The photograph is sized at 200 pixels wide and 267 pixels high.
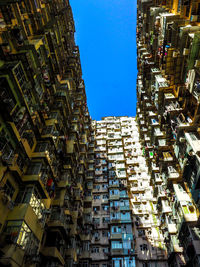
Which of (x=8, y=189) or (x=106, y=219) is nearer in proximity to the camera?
(x=8, y=189)

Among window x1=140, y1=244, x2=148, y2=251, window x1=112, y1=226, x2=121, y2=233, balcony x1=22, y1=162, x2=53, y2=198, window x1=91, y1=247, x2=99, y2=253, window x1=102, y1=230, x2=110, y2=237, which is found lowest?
window x1=91, y1=247, x2=99, y2=253

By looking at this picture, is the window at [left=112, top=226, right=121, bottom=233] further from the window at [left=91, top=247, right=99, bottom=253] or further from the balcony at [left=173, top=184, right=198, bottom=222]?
the balcony at [left=173, top=184, right=198, bottom=222]

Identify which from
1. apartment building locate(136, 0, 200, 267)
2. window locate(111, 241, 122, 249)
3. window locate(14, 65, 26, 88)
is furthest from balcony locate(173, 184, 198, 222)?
window locate(14, 65, 26, 88)

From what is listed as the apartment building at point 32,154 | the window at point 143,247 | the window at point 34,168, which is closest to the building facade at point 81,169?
the window at point 143,247

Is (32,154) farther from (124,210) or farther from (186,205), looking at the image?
(124,210)

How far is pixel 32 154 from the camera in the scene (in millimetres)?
18469

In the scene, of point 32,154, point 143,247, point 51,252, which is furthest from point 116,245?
point 32,154

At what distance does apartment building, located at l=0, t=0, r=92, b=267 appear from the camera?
A: 1323cm

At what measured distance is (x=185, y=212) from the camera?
18.8 m

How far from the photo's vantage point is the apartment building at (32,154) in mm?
13227

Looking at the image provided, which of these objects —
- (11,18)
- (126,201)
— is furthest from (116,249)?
(11,18)

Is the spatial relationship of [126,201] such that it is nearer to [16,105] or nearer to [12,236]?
[12,236]

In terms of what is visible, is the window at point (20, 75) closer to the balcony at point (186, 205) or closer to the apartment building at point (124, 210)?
the balcony at point (186, 205)

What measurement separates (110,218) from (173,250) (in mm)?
10624
